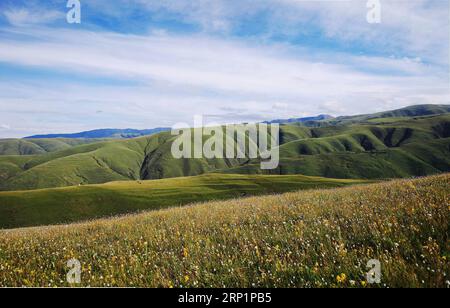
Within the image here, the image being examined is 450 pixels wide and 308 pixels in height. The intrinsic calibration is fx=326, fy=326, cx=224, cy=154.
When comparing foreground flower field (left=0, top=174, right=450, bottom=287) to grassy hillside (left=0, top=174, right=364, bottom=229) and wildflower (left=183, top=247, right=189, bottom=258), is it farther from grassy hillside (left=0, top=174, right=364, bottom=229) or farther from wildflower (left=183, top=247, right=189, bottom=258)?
grassy hillside (left=0, top=174, right=364, bottom=229)

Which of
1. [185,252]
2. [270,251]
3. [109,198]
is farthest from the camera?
[109,198]

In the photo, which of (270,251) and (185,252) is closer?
(270,251)

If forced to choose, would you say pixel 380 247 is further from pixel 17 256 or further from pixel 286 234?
pixel 17 256

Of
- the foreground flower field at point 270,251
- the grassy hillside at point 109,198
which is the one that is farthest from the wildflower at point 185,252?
the grassy hillside at point 109,198

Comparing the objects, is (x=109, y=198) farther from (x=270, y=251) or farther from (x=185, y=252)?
(x=270, y=251)

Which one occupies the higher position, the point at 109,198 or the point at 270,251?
the point at 270,251

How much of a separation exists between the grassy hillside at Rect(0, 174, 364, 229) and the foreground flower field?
45346mm

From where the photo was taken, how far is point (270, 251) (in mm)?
6688

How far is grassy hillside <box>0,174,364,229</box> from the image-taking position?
59.0m

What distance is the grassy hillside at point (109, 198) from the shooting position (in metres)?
59.0

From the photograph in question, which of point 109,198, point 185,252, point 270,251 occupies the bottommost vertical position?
point 109,198

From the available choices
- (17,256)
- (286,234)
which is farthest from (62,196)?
(286,234)

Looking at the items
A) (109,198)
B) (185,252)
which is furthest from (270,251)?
(109,198)

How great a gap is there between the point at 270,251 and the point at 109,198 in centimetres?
6675
